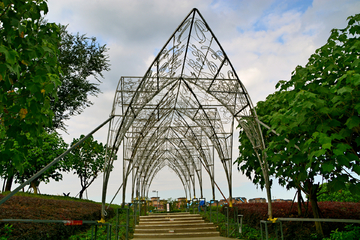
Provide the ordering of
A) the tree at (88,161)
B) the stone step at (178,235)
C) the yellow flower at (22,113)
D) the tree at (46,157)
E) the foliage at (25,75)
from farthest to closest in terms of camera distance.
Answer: the tree at (88,161) < the tree at (46,157) < the stone step at (178,235) < the yellow flower at (22,113) < the foliage at (25,75)

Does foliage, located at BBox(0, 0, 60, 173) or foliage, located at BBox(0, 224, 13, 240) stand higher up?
foliage, located at BBox(0, 0, 60, 173)

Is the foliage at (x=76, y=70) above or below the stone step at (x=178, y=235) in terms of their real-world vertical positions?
above

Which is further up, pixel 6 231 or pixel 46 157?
pixel 46 157

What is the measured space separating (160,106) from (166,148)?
1162 centimetres

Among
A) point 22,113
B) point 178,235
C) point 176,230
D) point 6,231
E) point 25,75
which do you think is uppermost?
point 25,75

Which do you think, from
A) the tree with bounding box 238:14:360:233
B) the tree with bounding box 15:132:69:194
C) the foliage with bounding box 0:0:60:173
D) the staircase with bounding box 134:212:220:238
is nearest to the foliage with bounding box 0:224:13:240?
the foliage with bounding box 0:0:60:173

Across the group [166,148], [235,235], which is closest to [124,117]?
[235,235]

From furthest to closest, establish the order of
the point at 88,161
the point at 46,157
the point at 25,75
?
the point at 88,161 → the point at 46,157 → the point at 25,75

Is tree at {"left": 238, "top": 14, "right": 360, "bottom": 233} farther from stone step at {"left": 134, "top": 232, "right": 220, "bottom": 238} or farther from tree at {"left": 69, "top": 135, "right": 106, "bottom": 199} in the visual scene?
tree at {"left": 69, "top": 135, "right": 106, "bottom": 199}

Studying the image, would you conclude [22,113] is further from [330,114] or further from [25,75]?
[330,114]

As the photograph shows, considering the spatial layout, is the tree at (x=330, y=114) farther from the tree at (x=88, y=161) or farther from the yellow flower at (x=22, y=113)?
the tree at (x=88, y=161)

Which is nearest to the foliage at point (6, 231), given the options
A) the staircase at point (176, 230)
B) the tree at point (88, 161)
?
the staircase at point (176, 230)

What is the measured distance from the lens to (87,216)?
10.2 meters

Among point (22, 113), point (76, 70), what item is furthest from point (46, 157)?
point (22, 113)
